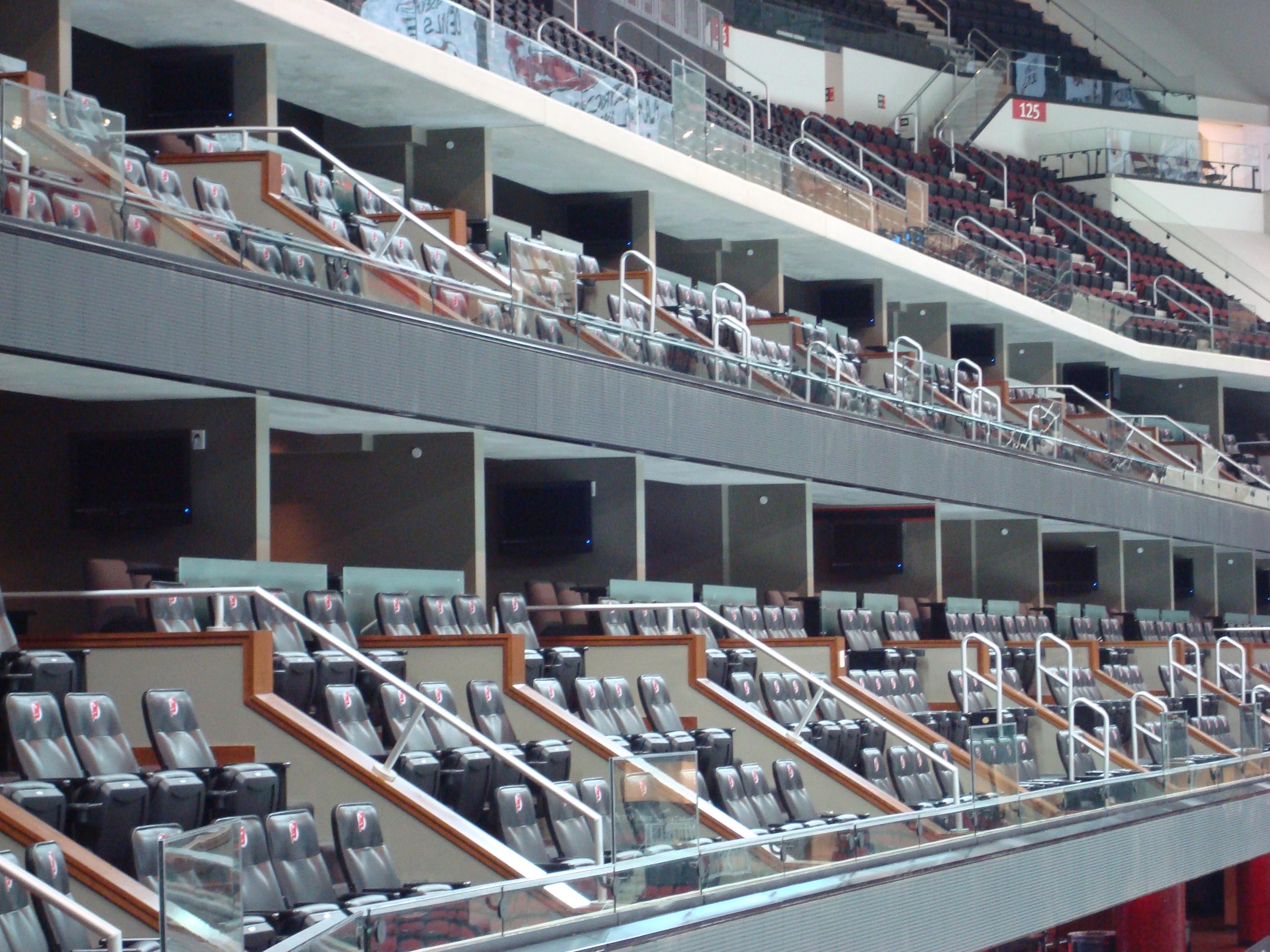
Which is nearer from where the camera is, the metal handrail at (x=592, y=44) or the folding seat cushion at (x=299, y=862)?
the folding seat cushion at (x=299, y=862)

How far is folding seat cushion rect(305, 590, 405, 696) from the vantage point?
938cm

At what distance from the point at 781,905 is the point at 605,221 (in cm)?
1070

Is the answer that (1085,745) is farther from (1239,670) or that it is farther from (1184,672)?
(1239,670)

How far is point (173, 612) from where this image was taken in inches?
345

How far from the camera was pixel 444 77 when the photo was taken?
558 inches

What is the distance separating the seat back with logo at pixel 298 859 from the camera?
261 inches

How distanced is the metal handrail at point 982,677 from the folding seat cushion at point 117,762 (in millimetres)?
5884

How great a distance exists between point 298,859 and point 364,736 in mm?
1881

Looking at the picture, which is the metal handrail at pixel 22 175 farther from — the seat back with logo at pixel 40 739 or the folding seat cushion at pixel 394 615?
the folding seat cushion at pixel 394 615

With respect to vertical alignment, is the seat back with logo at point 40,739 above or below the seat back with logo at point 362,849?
above

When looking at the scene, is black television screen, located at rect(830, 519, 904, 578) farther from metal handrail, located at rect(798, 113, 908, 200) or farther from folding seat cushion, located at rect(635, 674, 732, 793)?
folding seat cushion, located at rect(635, 674, 732, 793)

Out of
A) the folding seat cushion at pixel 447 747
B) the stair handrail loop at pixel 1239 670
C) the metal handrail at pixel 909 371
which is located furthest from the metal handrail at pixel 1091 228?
the folding seat cushion at pixel 447 747

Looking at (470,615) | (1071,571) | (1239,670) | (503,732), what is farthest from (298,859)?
(1071,571)

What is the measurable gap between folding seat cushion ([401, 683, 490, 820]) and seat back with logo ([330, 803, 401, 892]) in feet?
2.97
